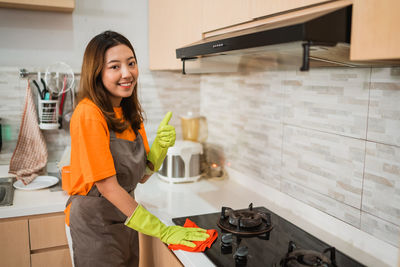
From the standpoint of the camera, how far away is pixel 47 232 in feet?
5.70

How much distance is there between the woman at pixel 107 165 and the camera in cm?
123

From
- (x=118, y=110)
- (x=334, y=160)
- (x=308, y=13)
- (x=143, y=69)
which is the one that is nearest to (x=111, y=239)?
(x=118, y=110)

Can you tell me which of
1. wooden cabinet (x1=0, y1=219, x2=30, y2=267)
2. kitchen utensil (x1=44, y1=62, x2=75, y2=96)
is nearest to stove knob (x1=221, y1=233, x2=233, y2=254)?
wooden cabinet (x1=0, y1=219, x2=30, y2=267)

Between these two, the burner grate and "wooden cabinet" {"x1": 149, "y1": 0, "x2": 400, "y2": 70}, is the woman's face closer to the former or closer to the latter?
"wooden cabinet" {"x1": 149, "y1": 0, "x2": 400, "y2": 70}

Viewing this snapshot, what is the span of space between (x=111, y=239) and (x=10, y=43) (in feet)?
4.44

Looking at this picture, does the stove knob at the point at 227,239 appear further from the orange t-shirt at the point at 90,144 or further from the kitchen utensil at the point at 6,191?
the kitchen utensil at the point at 6,191

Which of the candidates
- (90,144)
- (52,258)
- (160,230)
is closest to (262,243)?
(160,230)

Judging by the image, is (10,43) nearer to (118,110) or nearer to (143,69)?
(143,69)

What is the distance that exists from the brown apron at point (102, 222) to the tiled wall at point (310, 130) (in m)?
0.72

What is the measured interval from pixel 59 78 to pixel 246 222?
1402 mm

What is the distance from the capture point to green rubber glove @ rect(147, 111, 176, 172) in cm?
155

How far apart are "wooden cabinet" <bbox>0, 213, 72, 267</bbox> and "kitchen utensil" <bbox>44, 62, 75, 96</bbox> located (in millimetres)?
762

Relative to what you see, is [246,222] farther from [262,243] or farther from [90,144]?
[90,144]

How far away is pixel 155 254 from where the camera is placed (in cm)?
154
